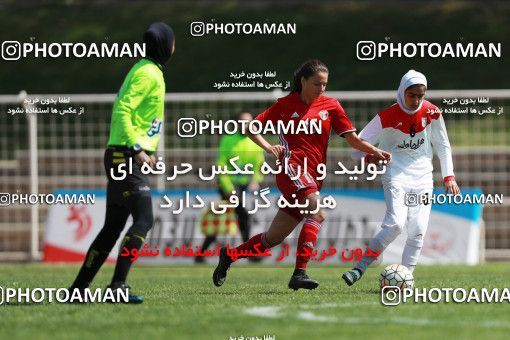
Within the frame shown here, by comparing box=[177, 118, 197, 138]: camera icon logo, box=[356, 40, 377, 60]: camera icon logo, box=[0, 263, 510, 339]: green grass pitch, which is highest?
box=[356, 40, 377, 60]: camera icon logo

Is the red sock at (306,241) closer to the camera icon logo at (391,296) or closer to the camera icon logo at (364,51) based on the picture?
the camera icon logo at (391,296)

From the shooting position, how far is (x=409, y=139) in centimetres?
1096

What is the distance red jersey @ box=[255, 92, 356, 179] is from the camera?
35.5 ft

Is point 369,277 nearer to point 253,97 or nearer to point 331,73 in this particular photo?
point 253,97

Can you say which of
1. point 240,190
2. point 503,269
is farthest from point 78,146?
point 503,269

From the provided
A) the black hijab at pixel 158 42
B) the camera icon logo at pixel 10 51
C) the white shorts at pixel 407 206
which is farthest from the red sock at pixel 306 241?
the camera icon logo at pixel 10 51

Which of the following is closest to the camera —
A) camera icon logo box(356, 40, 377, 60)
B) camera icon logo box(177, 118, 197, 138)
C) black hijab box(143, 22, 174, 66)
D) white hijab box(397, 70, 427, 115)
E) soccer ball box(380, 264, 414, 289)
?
black hijab box(143, 22, 174, 66)

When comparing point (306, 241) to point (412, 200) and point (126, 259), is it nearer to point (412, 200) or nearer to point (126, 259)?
point (412, 200)

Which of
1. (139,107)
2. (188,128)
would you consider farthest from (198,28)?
(139,107)

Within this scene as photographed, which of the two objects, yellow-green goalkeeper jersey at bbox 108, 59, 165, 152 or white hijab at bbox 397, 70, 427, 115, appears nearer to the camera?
yellow-green goalkeeper jersey at bbox 108, 59, 165, 152

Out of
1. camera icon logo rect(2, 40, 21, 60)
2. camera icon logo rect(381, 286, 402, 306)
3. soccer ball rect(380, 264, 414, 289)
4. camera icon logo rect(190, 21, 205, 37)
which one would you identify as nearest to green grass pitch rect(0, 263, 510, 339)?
camera icon logo rect(381, 286, 402, 306)

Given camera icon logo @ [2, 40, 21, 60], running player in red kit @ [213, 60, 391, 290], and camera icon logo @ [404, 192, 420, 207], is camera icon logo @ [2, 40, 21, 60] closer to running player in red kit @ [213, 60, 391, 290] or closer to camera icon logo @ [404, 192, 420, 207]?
running player in red kit @ [213, 60, 391, 290]

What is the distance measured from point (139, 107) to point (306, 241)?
7.20 feet

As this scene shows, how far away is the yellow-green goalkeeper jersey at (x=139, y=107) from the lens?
9344 millimetres
